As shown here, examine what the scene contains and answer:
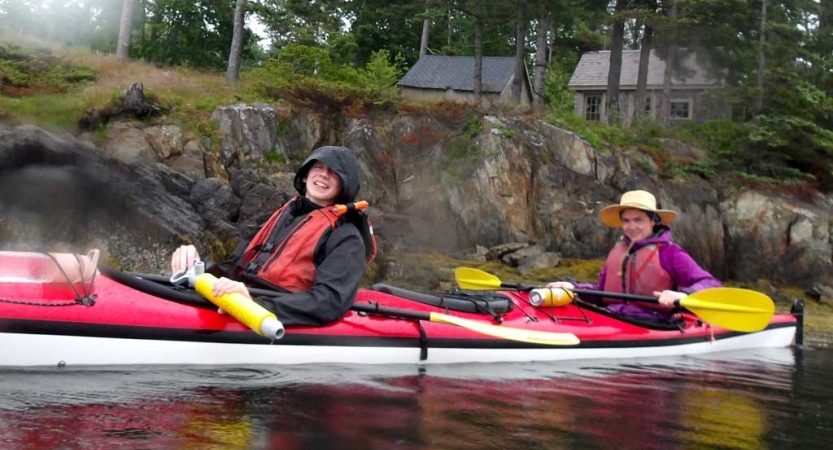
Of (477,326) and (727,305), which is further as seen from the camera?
(727,305)

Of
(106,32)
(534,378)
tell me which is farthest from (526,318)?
(106,32)

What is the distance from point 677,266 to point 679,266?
18mm

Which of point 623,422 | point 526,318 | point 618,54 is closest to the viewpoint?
point 623,422

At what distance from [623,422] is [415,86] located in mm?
25313

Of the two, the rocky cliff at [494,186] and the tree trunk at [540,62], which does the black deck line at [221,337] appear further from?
the tree trunk at [540,62]

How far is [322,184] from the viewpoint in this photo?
4.62 m

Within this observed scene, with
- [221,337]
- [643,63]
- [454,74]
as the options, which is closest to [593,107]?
[454,74]

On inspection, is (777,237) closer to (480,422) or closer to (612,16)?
(612,16)

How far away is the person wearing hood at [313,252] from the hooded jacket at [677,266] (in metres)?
2.99

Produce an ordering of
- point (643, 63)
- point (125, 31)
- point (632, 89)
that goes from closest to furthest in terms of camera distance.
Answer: point (125, 31), point (643, 63), point (632, 89)

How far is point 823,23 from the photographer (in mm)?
23844

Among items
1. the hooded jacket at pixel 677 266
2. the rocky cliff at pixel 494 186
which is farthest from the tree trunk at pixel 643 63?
the hooded jacket at pixel 677 266

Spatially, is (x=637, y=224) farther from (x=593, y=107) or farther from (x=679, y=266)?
(x=593, y=107)

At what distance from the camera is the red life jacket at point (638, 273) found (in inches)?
259
